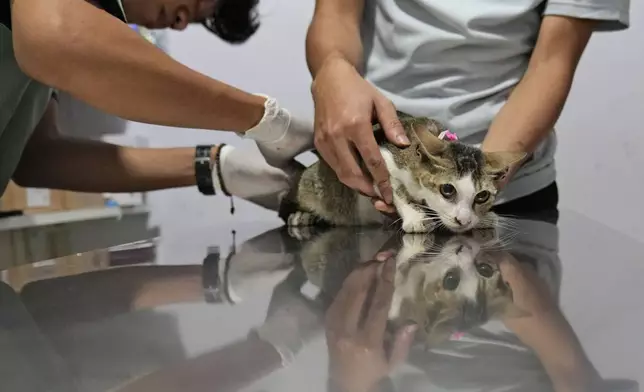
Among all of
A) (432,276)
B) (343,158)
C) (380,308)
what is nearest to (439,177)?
(343,158)

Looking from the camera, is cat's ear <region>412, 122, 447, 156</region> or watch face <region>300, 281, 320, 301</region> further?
cat's ear <region>412, 122, 447, 156</region>

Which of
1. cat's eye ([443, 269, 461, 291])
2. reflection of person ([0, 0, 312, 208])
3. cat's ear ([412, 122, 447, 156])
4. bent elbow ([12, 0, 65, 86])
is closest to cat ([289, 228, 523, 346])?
cat's eye ([443, 269, 461, 291])

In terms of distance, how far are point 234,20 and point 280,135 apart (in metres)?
0.44

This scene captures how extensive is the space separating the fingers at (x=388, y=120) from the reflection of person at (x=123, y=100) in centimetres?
17

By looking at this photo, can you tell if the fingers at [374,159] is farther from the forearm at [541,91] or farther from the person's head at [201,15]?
the person's head at [201,15]

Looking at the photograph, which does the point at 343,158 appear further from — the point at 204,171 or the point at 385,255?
the point at 204,171

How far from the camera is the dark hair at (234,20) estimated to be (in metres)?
1.29

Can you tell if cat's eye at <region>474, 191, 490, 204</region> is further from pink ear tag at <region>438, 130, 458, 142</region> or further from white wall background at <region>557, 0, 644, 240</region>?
white wall background at <region>557, 0, 644, 240</region>

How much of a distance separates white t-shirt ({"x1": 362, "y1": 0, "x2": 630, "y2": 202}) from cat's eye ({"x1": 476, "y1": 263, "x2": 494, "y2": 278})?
0.41 m

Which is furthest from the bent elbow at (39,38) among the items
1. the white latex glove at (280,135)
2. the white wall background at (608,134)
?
the white wall background at (608,134)

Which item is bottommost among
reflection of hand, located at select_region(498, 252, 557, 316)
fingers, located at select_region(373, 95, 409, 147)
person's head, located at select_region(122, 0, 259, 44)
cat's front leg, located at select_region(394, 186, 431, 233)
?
reflection of hand, located at select_region(498, 252, 557, 316)

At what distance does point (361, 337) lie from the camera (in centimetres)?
39

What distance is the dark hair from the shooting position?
1294mm

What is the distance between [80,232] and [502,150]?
43.6 inches
